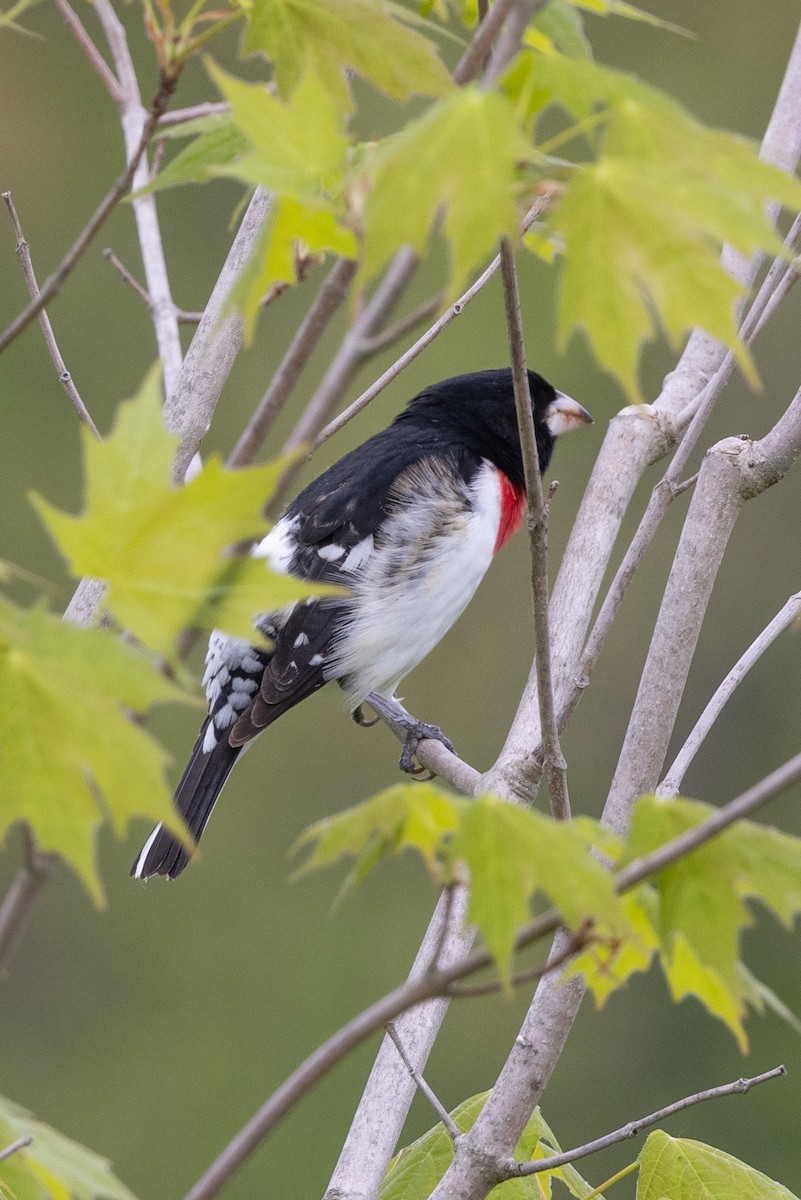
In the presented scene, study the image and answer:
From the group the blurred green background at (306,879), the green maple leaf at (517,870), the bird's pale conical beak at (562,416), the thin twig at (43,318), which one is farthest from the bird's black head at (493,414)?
the blurred green background at (306,879)

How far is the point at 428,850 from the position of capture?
2.91ft

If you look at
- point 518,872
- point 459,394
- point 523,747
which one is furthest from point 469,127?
point 459,394

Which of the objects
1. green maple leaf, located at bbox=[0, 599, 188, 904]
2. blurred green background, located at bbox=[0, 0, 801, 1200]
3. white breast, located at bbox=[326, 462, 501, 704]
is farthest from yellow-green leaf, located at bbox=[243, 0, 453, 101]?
blurred green background, located at bbox=[0, 0, 801, 1200]

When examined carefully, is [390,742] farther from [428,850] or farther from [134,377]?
[428,850]

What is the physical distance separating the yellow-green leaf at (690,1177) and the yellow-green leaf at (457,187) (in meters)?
0.87

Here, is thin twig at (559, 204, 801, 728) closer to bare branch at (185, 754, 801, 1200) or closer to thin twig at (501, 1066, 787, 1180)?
thin twig at (501, 1066, 787, 1180)

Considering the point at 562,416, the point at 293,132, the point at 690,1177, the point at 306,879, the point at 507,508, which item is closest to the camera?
the point at 293,132

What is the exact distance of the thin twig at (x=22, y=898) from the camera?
72 centimetres

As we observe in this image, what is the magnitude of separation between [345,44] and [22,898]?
58 centimetres

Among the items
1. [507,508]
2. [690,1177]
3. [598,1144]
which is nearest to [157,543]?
[598,1144]

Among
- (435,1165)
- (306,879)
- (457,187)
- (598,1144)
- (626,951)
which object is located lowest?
(306,879)

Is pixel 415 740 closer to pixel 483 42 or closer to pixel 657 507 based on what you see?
pixel 657 507

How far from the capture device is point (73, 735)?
2.49 feet

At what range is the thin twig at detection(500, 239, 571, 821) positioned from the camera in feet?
3.20
